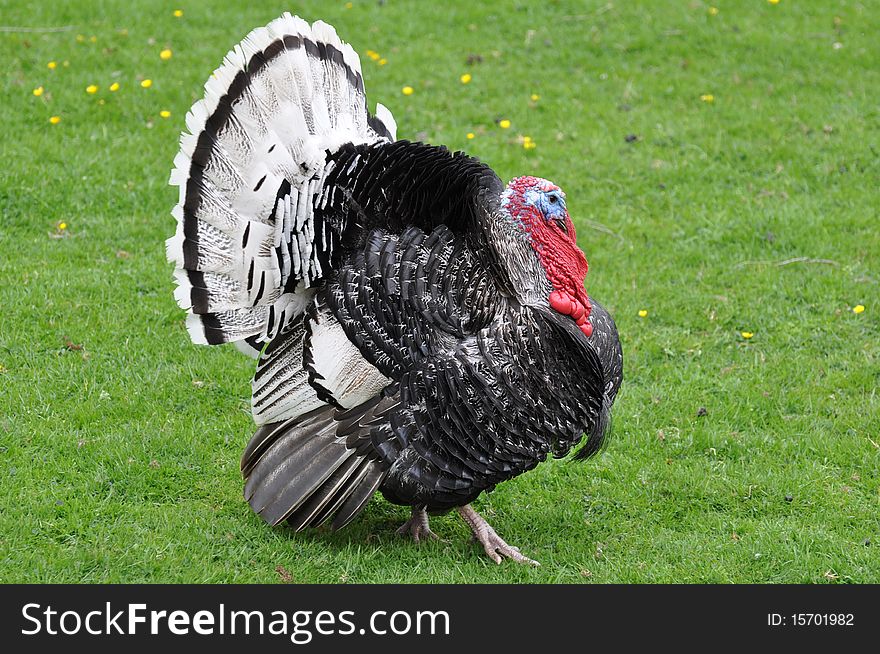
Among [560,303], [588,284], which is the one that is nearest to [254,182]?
[560,303]

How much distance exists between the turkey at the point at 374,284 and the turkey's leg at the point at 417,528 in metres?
0.37

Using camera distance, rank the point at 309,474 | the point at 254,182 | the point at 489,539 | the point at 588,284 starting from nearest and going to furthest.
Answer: the point at 254,182 < the point at 309,474 < the point at 489,539 < the point at 588,284

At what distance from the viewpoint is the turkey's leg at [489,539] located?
5.39m

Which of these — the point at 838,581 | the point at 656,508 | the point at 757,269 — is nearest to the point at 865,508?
the point at 838,581

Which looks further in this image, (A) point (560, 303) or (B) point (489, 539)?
(B) point (489, 539)

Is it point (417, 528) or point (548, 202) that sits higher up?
point (548, 202)

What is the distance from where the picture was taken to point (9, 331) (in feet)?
22.6

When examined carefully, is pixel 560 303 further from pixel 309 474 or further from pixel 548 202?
pixel 309 474

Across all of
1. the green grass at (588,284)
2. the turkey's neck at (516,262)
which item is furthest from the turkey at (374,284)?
the green grass at (588,284)

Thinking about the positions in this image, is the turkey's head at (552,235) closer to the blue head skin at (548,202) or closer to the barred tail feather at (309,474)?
the blue head skin at (548,202)

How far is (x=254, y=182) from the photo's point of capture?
4.88m

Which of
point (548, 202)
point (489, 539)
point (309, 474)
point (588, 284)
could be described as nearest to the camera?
point (548, 202)

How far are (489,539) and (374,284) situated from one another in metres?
1.41

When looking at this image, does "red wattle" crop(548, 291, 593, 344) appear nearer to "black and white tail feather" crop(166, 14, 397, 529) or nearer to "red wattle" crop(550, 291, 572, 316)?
"red wattle" crop(550, 291, 572, 316)
